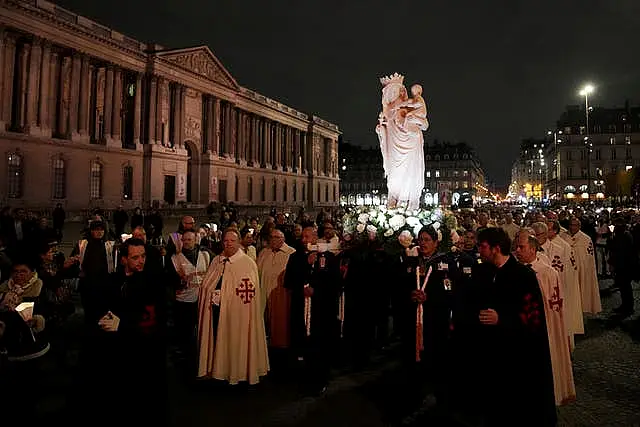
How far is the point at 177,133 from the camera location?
51.3 metres

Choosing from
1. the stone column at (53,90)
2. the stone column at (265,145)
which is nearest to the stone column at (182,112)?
the stone column at (53,90)

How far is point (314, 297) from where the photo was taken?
6.92 m

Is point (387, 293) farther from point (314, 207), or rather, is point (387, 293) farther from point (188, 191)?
point (314, 207)

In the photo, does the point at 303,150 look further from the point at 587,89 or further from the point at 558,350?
the point at 558,350

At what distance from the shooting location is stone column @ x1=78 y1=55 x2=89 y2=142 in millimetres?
40625

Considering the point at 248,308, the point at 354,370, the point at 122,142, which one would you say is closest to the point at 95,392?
the point at 248,308

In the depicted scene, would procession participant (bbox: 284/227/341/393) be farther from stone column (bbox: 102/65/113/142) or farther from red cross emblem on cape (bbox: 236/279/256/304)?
stone column (bbox: 102/65/113/142)

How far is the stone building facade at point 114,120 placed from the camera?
36.1 m

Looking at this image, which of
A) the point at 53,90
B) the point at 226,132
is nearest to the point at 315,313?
Answer: the point at 53,90

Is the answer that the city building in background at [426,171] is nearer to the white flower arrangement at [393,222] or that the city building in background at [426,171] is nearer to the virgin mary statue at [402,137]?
the virgin mary statue at [402,137]

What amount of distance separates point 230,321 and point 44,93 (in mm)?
39004

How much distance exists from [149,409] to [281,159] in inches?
2946

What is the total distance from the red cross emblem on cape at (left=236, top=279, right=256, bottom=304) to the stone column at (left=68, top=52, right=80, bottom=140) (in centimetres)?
3933

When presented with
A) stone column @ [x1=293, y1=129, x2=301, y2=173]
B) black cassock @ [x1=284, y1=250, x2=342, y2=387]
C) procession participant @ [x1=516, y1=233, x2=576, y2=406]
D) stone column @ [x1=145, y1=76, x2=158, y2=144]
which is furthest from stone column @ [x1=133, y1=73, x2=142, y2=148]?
procession participant @ [x1=516, y1=233, x2=576, y2=406]
